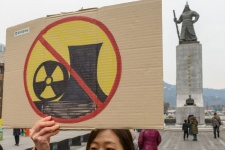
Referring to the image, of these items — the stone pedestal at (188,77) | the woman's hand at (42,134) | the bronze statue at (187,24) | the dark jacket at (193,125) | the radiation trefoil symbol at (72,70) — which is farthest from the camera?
the bronze statue at (187,24)

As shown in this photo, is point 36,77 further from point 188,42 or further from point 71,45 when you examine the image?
point 188,42

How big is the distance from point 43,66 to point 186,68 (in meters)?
30.2

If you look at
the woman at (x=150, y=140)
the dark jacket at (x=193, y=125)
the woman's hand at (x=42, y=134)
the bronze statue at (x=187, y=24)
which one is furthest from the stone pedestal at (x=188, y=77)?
the woman's hand at (x=42, y=134)

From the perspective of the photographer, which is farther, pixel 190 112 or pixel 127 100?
→ pixel 190 112

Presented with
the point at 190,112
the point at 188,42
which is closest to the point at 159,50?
the point at 190,112

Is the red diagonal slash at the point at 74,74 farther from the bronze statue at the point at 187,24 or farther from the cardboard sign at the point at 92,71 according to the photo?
the bronze statue at the point at 187,24

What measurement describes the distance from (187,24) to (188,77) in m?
6.04

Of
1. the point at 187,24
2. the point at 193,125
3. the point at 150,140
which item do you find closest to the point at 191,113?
the point at 187,24

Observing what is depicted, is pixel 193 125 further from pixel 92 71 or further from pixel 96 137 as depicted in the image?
pixel 92 71

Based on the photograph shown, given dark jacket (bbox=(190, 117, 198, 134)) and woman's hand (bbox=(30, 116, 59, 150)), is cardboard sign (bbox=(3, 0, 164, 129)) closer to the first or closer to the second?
woman's hand (bbox=(30, 116, 59, 150))

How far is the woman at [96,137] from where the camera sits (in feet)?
5.65

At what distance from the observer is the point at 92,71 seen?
1.89m

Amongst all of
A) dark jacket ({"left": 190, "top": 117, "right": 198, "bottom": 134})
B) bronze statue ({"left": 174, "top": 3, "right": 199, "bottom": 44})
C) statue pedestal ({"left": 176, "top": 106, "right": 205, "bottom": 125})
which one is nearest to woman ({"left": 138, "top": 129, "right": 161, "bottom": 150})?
dark jacket ({"left": 190, "top": 117, "right": 198, "bottom": 134})

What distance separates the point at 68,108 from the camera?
194cm
